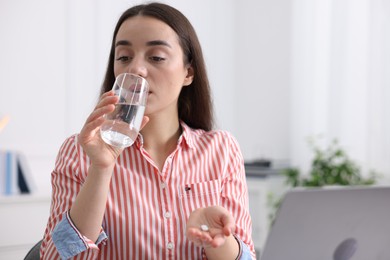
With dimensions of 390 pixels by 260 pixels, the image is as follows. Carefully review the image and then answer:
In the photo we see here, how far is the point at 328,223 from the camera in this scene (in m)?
1.03

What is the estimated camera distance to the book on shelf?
2.96m

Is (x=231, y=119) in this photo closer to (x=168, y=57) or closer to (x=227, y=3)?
(x=227, y=3)

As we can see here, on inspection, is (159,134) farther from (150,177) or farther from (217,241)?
(217,241)

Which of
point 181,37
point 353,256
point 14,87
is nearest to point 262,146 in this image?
point 14,87

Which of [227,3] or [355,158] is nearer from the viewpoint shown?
[355,158]

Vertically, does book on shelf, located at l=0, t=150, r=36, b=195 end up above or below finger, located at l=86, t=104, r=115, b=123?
below

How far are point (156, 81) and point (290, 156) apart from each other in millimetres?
2908

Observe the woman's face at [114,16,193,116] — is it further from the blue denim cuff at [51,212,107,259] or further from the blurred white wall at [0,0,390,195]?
the blurred white wall at [0,0,390,195]

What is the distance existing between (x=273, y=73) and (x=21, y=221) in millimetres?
2291

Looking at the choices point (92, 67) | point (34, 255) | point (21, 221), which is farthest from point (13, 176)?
point (34, 255)

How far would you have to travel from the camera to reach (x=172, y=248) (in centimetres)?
132

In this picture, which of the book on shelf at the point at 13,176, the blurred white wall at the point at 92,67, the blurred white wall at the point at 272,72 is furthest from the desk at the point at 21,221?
the blurred white wall at the point at 272,72

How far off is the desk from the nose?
5.45 feet

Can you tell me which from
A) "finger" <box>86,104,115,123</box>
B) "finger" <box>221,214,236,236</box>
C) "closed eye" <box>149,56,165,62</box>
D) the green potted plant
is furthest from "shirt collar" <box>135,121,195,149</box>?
the green potted plant
